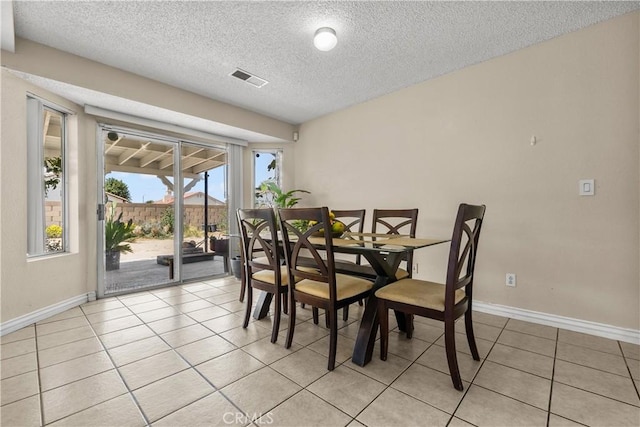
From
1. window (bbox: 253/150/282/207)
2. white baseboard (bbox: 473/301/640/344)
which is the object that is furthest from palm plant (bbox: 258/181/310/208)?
white baseboard (bbox: 473/301/640/344)

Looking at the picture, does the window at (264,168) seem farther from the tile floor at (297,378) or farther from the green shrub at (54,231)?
the tile floor at (297,378)

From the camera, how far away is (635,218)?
210cm

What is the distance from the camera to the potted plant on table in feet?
11.1

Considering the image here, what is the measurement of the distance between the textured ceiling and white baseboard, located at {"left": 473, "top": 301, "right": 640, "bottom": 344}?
2343mm

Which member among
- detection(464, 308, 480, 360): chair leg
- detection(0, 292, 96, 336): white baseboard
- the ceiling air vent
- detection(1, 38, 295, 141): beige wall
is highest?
the ceiling air vent

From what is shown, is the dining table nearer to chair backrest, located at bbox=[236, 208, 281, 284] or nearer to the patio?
chair backrest, located at bbox=[236, 208, 281, 284]

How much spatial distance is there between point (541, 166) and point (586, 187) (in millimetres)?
347

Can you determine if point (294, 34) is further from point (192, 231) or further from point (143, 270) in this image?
point (143, 270)

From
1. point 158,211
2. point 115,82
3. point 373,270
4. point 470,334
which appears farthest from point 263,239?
point 158,211

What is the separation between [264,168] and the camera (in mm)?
4758

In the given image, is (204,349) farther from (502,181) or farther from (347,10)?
(502,181)

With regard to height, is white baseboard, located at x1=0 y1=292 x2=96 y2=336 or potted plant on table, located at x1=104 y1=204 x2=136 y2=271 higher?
potted plant on table, located at x1=104 y1=204 x2=136 y2=271

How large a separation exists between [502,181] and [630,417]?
185 centimetres

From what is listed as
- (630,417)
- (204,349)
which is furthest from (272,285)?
(630,417)
